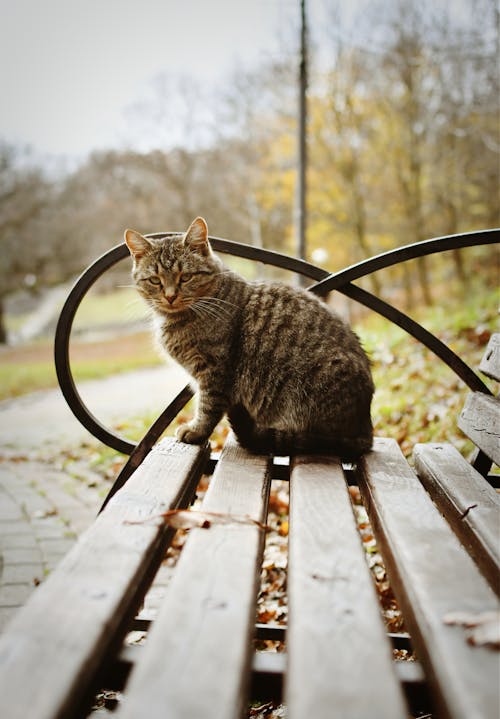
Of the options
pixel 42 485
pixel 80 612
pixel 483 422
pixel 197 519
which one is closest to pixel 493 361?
pixel 483 422

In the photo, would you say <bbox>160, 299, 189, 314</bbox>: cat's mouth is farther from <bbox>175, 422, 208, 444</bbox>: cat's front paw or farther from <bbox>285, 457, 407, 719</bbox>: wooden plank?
<bbox>285, 457, 407, 719</bbox>: wooden plank

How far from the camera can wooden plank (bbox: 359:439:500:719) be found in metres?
0.81

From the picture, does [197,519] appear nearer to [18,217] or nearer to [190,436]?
[190,436]

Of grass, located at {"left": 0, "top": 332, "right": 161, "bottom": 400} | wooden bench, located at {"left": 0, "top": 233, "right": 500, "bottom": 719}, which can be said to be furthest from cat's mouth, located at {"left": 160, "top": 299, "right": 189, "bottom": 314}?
grass, located at {"left": 0, "top": 332, "right": 161, "bottom": 400}

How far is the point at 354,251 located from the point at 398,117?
3109 millimetres

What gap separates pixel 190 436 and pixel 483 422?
3.58ft

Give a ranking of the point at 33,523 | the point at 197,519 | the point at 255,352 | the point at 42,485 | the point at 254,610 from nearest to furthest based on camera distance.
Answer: the point at 254,610 < the point at 197,519 < the point at 255,352 < the point at 33,523 < the point at 42,485

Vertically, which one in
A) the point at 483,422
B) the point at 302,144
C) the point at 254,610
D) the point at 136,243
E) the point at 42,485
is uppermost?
the point at 302,144

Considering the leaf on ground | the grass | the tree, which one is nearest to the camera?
the leaf on ground

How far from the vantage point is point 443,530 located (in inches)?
51.3

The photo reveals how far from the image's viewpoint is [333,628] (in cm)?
94

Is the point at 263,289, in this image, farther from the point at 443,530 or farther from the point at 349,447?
the point at 443,530

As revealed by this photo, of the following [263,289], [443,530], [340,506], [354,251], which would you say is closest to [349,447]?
[340,506]

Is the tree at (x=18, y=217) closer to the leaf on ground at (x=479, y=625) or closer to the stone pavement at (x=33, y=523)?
the stone pavement at (x=33, y=523)
